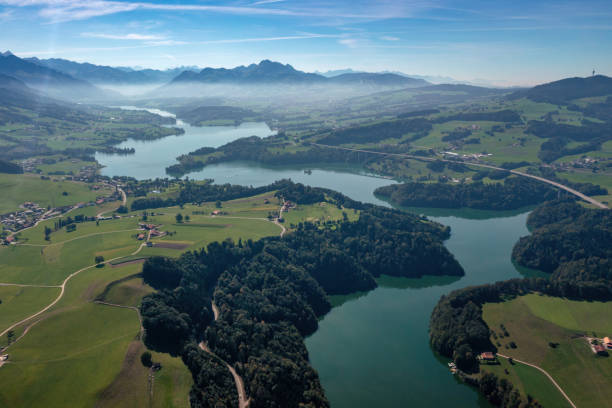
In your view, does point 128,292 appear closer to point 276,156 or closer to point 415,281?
point 415,281

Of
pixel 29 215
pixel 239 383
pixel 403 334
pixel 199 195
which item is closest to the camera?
pixel 239 383

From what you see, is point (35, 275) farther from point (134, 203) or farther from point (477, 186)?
point (477, 186)

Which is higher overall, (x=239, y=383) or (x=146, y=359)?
(x=146, y=359)

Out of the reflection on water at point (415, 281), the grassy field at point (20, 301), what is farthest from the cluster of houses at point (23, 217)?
the reflection on water at point (415, 281)

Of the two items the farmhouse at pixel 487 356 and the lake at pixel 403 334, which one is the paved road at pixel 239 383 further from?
the farmhouse at pixel 487 356

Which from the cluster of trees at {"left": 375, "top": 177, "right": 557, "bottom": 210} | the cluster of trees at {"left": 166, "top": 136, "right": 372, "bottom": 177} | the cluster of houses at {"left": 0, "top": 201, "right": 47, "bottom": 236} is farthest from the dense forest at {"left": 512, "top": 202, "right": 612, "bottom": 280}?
the cluster of houses at {"left": 0, "top": 201, "right": 47, "bottom": 236}

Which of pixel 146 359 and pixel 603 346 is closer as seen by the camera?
pixel 146 359

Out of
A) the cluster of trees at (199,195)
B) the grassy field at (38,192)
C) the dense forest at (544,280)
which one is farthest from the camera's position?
the grassy field at (38,192)

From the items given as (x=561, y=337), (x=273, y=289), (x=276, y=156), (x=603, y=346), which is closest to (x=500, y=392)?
(x=561, y=337)
